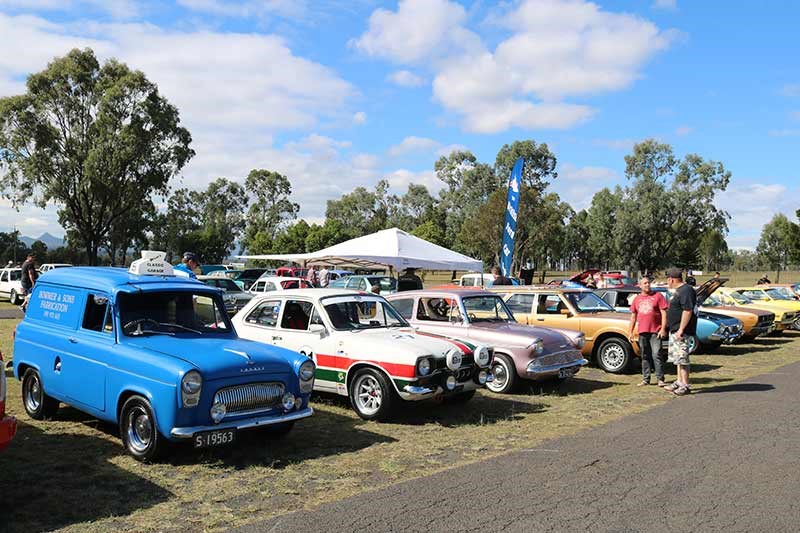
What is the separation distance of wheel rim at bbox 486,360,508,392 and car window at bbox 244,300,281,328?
3.39 meters

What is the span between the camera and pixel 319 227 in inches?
2985

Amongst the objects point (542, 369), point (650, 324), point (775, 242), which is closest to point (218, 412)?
point (542, 369)

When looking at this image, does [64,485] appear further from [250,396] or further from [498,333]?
[498,333]

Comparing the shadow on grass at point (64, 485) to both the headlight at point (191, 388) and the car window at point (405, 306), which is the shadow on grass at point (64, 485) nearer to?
the headlight at point (191, 388)

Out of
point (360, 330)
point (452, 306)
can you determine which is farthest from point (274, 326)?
point (452, 306)

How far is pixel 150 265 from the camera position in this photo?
7.80 m

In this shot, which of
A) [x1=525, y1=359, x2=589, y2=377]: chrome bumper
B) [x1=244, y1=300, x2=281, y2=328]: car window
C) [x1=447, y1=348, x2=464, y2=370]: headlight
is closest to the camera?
[x1=447, y1=348, x2=464, y2=370]: headlight

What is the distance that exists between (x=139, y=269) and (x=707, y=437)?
6707mm

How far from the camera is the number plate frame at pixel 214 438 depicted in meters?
5.91

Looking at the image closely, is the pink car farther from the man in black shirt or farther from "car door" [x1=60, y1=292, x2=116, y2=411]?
"car door" [x1=60, y1=292, x2=116, y2=411]

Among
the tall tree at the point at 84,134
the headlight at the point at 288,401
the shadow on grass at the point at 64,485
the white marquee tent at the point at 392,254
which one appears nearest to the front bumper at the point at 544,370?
the headlight at the point at 288,401

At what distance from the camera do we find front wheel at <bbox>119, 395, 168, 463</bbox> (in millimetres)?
6074

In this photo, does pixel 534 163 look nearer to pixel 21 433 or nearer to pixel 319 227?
pixel 319 227

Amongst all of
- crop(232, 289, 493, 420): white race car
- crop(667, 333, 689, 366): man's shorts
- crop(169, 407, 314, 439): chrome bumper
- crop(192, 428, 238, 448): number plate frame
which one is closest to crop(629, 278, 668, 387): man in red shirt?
crop(667, 333, 689, 366): man's shorts
